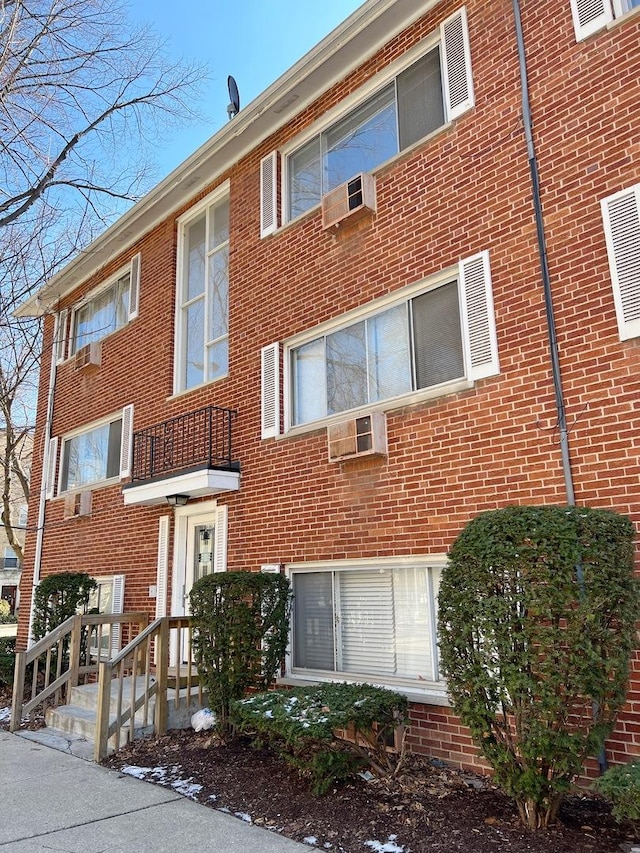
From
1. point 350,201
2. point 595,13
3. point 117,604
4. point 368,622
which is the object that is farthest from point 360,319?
point 117,604

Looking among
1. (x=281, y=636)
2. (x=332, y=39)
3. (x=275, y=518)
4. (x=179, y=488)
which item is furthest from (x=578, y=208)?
(x=179, y=488)

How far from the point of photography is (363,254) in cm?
736

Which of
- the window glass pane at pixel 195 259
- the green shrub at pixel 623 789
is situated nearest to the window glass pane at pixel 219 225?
the window glass pane at pixel 195 259

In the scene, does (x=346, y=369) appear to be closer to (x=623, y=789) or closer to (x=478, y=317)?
(x=478, y=317)

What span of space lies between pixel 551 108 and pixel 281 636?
579cm

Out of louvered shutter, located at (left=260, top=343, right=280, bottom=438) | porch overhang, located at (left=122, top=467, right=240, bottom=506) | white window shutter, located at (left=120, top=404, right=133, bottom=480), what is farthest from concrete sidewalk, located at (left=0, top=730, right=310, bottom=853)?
white window shutter, located at (left=120, top=404, right=133, bottom=480)

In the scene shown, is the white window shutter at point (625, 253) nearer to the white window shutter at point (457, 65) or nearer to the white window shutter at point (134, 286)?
the white window shutter at point (457, 65)

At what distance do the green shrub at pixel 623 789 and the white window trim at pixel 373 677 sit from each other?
1.96m

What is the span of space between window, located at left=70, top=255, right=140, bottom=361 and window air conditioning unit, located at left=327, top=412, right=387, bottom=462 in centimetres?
582

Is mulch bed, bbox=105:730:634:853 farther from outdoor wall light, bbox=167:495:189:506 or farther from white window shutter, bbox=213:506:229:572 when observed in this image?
outdoor wall light, bbox=167:495:189:506

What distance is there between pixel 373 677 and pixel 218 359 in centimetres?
511

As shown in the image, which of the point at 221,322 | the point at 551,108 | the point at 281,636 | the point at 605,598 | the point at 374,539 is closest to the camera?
the point at 605,598

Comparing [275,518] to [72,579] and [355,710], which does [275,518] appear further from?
[72,579]

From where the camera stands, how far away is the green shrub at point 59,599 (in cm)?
1007
